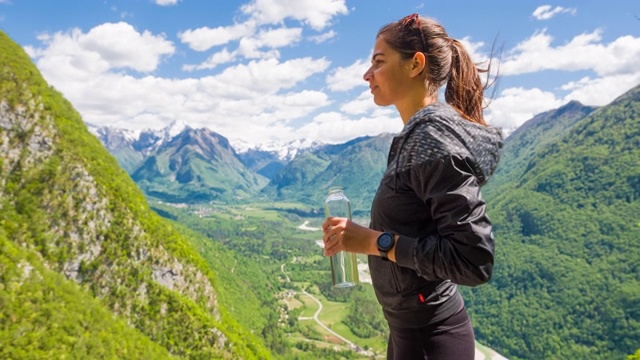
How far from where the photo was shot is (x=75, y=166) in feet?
125

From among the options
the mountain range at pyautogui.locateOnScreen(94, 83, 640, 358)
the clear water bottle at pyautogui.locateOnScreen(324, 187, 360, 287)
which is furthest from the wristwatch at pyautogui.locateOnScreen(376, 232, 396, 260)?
the mountain range at pyautogui.locateOnScreen(94, 83, 640, 358)

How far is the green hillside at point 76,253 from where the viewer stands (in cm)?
2630

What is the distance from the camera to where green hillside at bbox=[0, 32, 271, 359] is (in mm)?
26297

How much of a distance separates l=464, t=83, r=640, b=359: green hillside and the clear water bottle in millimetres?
115625

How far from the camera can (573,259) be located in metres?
140

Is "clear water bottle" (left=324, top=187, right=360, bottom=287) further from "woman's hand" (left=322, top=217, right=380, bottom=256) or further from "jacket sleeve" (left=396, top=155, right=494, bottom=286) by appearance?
"jacket sleeve" (left=396, top=155, right=494, bottom=286)

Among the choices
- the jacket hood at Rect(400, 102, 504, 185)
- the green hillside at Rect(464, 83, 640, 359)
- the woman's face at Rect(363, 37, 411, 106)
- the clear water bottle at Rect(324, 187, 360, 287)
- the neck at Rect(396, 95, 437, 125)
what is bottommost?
the green hillside at Rect(464, 83, 640, 359)

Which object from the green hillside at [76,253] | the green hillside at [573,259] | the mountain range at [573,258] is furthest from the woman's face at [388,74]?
the mountain range at [573,258]

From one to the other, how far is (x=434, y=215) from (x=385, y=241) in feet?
1.11

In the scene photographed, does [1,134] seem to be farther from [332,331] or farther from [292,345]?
[332,331]

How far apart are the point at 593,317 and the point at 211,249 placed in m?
108

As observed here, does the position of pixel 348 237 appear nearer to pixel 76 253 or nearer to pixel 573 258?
pixel 76 253

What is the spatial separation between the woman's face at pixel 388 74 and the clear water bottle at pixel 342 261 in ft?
3.05

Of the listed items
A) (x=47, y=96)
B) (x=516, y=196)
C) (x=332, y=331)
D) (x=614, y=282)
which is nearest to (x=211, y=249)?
(x=332, y=331)
